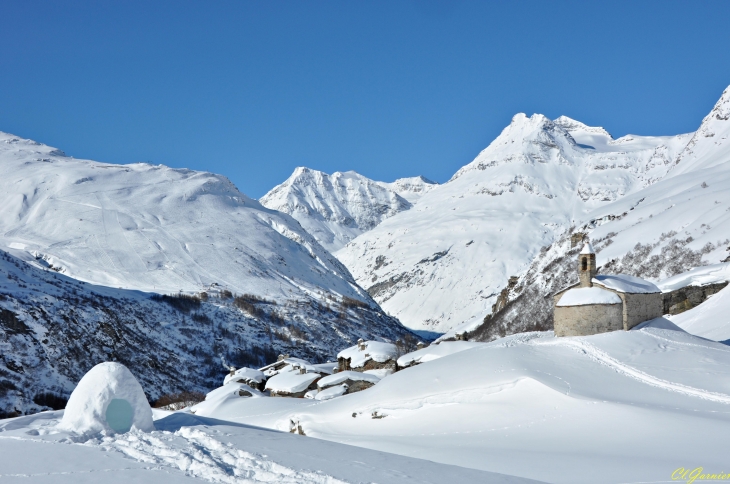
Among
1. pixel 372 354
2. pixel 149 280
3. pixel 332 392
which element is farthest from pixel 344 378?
pixel 149 280

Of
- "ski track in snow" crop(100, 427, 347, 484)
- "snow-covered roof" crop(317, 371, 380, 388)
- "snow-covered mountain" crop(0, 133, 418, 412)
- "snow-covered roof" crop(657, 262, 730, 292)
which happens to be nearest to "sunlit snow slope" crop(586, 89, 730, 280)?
"snow-covered roof" crop(657, 262, 730, 292)

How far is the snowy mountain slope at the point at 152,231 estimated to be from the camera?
12325 cm

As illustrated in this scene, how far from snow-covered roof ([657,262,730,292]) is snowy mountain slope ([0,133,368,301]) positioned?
78.0 m

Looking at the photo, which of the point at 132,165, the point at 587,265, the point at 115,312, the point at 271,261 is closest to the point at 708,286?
the point at 587,265

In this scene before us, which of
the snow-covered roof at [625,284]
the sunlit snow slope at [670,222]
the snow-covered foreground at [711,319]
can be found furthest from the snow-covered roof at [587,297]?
the sunlit snow slope at [670,222]

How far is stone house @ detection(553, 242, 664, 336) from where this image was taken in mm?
43250

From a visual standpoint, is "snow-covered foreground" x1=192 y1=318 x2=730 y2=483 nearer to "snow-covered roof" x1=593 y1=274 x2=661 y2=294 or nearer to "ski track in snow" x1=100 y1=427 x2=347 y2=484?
"snow-covered roof" x1=593 y1=274 x2=661 y2=294

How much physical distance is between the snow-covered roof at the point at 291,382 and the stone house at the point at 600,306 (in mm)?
20334

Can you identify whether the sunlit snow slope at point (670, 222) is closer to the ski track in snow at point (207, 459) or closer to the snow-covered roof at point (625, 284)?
the snow-covered roof at point (625, 284)

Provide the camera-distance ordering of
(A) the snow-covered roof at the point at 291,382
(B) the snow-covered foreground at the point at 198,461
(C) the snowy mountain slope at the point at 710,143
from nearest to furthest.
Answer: (B) the snow-covered foreground at the point at 198,461 → (A) the snow-covered roof at the point at 291,382 → (C) the snowy mountain slope at the point at 710,143

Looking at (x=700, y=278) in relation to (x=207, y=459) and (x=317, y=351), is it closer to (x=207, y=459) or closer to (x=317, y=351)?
(x=207, y=459)

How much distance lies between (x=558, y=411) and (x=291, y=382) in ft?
101

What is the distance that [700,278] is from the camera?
61844 millimetres

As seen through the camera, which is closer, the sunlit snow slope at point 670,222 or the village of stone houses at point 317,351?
the village of stone houses at point 317,351
